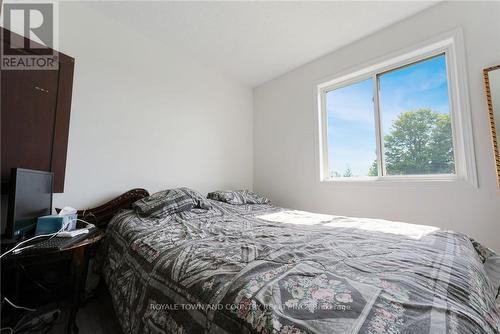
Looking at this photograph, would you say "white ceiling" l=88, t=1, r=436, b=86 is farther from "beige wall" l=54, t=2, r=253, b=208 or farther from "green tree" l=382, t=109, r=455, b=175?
"green tree" l=382, t=109, r=455, b=175

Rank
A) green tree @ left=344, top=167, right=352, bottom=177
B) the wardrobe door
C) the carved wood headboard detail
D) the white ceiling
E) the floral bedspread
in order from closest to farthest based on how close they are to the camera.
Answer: the floral bedspread → the wardrobe door → the carved wood headboard detail → the white ceiling → green tree @ left=344, top=167, right=352, bottom=177

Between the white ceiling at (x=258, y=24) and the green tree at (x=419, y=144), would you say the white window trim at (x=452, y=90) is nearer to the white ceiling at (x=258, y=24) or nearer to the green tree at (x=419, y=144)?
the green tree at (x=419, y=144)

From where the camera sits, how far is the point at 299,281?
2.30ft

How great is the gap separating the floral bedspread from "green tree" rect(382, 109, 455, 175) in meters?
0.98

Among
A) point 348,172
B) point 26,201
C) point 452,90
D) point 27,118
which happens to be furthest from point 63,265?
point 452,90

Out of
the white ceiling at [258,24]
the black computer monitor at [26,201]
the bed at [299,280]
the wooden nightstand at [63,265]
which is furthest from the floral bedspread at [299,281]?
the white ceiling at [258,24]

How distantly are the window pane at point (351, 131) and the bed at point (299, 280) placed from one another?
1136mm

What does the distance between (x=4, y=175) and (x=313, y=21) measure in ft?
9.23

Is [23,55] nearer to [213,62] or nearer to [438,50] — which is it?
[213,62]

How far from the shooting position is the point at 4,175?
1476mm

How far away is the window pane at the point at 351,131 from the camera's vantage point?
246 centimetres

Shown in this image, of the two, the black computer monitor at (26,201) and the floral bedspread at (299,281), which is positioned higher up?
the black computer monitor at (26,201)

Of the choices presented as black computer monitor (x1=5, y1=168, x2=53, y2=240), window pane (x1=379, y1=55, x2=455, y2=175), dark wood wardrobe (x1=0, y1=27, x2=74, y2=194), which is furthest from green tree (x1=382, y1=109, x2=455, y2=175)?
dark wood wardrobe (x1=0, y1=27, x2=74, y2=194)

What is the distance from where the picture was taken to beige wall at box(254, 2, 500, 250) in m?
1.70
